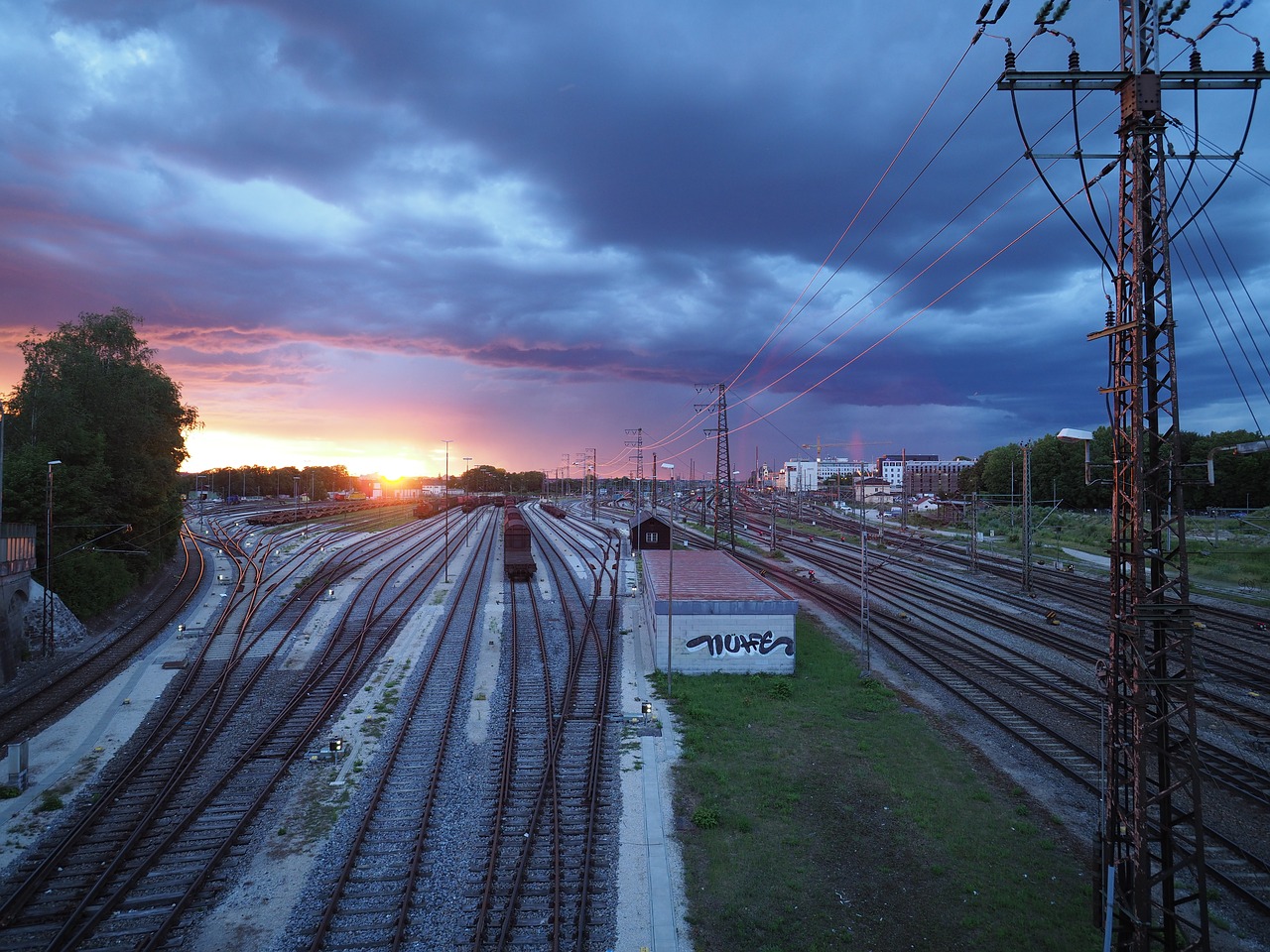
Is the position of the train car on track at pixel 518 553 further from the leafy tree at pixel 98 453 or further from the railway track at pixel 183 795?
the leafy tree at pixel 98 453

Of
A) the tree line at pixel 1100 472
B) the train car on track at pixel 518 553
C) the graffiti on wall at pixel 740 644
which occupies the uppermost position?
the tree line at pixel 1100 472

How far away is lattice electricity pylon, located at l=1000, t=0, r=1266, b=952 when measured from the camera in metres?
8.92

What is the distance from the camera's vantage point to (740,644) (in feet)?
81.7

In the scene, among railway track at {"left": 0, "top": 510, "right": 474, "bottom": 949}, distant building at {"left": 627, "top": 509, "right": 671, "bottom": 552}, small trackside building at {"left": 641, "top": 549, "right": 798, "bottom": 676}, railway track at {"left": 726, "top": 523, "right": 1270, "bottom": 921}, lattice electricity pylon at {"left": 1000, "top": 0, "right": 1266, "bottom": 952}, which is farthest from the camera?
distant building at {"left": 627, "top": 509, "right": 671, "bottom": 552}

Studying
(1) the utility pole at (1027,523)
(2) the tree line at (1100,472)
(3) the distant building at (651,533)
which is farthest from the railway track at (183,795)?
(2) the tree line at (1100,472)

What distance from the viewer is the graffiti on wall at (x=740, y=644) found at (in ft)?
81.3

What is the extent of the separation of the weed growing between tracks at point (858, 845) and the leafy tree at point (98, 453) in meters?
30.1

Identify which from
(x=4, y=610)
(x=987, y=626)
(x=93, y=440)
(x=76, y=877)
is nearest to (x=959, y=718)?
(x=987, y=626)

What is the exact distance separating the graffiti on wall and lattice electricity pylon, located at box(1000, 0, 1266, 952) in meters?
15.1

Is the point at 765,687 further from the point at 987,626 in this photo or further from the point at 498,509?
the point at 498,509

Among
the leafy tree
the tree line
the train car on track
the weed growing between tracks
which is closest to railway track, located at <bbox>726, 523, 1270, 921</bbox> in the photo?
the weed growing between tracks

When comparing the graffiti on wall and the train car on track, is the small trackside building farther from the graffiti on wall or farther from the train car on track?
Result: the train car on track

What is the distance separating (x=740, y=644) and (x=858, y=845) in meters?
11.6

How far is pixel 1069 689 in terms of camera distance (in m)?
22.9
